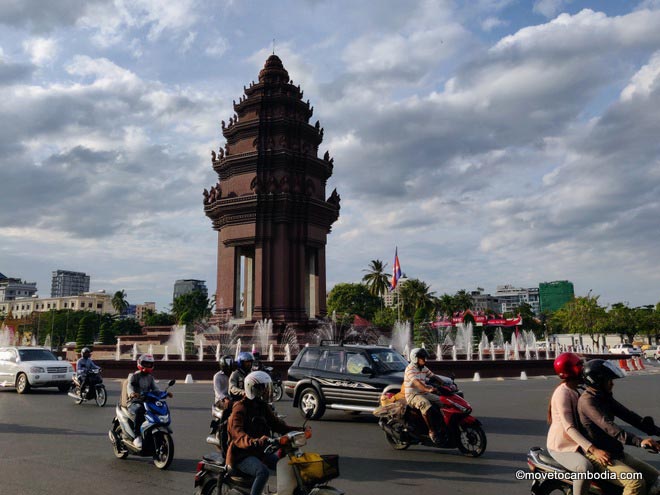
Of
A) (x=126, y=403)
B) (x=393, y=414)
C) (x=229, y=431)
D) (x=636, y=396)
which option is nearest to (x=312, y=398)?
(x=393, y=414)

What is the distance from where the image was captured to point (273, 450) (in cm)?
530

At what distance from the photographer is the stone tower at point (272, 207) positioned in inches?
1491

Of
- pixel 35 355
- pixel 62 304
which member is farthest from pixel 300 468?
pixel 62 304

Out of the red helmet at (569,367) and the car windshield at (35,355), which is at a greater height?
the red helmet at (569,367)

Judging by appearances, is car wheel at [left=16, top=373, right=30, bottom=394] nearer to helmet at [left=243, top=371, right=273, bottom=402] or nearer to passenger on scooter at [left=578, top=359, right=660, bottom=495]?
helmet at [left=243, top=371, right=273, bottom=402]

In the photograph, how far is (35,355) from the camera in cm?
2150

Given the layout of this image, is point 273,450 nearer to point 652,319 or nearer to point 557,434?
point 557,434

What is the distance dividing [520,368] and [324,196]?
18.9m

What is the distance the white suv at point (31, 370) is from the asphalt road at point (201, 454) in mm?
4386

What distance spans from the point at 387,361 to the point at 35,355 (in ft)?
48.7

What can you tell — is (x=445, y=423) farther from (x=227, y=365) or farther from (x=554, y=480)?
(x=554, y=480)

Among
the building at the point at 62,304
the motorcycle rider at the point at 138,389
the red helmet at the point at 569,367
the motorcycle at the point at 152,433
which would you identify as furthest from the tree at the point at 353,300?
the red helmet at the point at 569,367

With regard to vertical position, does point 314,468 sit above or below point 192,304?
below

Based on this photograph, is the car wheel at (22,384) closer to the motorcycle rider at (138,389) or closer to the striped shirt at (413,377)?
the motorcycle rider at (138,389)
